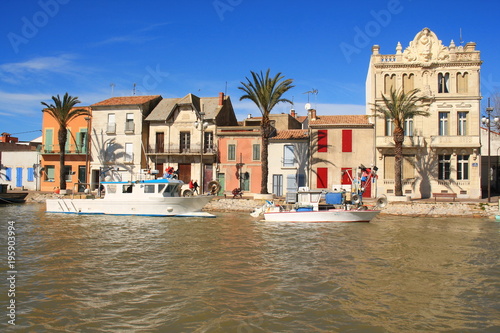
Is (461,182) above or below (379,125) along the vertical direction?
below

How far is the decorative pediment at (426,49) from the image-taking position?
3541cm

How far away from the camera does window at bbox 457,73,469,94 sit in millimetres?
35156

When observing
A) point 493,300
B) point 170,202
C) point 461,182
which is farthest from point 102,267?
point 461,182

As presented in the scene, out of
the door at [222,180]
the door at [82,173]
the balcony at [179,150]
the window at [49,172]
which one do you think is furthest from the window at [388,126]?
the window at [49,172]

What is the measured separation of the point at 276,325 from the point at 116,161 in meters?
37.7

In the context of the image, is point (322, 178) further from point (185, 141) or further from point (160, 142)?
point (160, 142)

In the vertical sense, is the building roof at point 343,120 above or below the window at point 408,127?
above

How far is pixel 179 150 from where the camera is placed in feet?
134

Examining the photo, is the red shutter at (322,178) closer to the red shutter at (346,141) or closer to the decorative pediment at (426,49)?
the red shutter at (346,141)

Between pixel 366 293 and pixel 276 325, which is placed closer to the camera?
pixel 276 325

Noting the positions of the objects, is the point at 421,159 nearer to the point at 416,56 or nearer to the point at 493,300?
the point at 416,56

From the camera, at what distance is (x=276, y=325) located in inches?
332

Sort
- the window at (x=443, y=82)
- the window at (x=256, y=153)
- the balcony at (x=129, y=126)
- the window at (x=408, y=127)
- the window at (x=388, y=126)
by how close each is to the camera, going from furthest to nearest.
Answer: the balcony at (x=129, y=126)
the window at (x=256, y=153)
the window at (x=388, y=126)
the window at (x=408, y=127)
the window at (x=443, y=82)

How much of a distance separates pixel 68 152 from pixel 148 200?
2140cm
